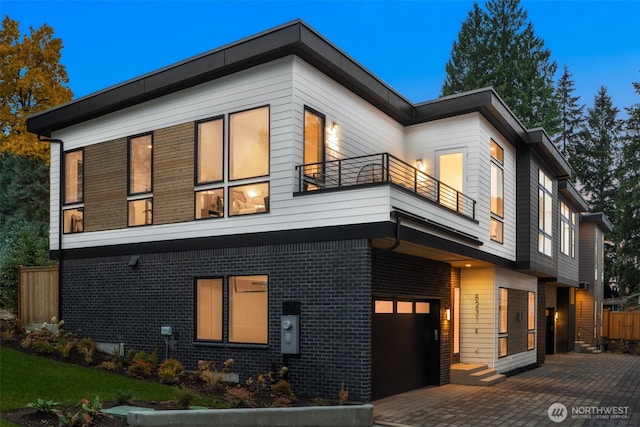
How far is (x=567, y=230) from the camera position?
26.0m

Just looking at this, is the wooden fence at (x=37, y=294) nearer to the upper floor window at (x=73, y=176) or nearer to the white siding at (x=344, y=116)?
the upper floor window at (x=73, y=176)

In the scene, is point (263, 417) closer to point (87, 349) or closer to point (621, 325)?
point (87, 349)

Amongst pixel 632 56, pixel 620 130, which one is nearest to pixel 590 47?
pixel 632 56

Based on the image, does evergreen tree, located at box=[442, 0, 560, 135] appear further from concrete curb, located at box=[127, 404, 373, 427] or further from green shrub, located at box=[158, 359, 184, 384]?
concrete curb, located at box=[127, 404, 373, 427]

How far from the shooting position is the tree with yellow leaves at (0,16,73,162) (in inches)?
935

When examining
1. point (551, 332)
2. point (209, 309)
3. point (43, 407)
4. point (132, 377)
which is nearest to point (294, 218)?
point (209, 309)

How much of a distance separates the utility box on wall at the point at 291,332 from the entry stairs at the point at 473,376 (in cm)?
559

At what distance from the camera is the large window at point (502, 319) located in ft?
56.7

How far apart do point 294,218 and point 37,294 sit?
29.8 ft

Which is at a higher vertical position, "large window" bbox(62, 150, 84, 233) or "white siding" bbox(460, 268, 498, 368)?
"large window" bbox(62, 150, 84, 233)

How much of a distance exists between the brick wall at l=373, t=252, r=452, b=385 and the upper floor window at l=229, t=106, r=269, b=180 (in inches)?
127

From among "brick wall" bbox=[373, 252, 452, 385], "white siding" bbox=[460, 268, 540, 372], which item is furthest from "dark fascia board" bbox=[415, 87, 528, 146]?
"white siding" bbox=[460, 268, 540, 372]

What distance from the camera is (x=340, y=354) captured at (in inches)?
458

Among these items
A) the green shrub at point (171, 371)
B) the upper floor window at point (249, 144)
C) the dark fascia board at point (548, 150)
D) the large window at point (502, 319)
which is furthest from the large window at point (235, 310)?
the dark fascia board at point (548, 150)
